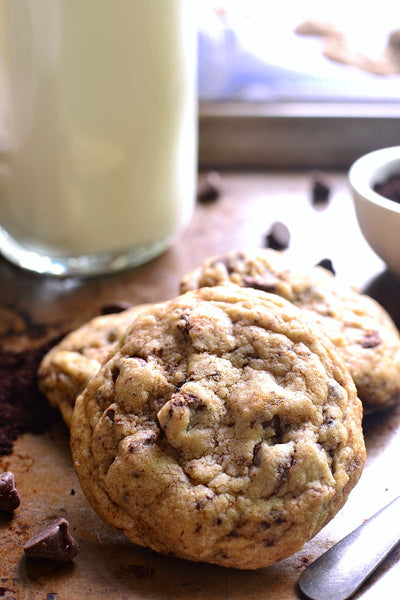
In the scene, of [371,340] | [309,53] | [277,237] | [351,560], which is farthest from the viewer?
[309,53]

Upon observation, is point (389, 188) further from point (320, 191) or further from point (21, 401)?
point (21, 401)

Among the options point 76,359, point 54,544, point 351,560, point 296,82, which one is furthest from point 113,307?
point 296,82

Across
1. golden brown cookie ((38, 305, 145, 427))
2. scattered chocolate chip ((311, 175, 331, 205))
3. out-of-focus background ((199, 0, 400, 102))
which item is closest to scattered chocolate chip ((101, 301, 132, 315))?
golden brown cookie ((38, 305, 145, 427))

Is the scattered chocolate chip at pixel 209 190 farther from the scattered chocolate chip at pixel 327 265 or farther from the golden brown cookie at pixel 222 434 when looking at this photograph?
the golden brown cookie at pixel 222 434

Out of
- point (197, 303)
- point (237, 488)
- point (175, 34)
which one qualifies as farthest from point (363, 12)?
point (237, 488)

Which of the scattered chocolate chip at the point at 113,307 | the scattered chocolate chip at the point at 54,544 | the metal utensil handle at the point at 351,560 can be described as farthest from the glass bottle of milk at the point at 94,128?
the metal utensil handle at the point at 351,560

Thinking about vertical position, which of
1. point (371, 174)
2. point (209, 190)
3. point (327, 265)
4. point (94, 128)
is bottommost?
point (209, 190)

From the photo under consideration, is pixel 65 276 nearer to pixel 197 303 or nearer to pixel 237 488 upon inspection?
pixel 197 303
